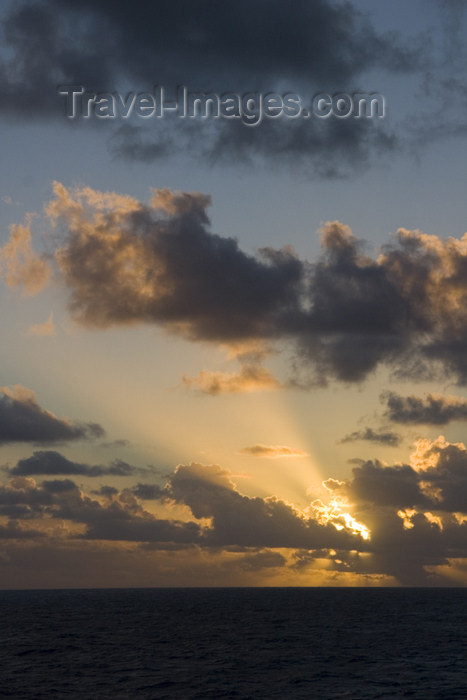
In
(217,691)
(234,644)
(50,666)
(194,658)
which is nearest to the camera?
(217,691)

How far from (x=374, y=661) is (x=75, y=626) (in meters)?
94.0

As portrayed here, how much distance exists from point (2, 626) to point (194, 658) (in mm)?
85222

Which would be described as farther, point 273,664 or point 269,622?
point 269,622

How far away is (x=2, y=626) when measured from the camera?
176 metres

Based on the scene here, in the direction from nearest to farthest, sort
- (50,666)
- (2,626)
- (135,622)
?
1. (50,666)
2. (2,626)
3. (135,622)

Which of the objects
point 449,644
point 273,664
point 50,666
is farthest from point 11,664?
point 449,644

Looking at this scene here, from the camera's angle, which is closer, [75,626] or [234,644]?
[234,644]

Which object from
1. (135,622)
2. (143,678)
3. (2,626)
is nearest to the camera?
(143,678)

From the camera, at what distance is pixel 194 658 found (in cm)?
10919

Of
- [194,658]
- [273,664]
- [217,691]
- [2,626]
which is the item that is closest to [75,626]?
[2,626]

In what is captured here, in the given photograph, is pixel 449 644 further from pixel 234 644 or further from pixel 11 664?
pixel 11 664

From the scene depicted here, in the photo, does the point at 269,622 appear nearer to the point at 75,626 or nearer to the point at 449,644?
the point at 75,626

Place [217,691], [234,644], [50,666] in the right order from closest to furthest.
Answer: [217,691] < [50,666] < [234,644]

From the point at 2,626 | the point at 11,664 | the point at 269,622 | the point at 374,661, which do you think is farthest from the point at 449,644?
the point at 2,626
